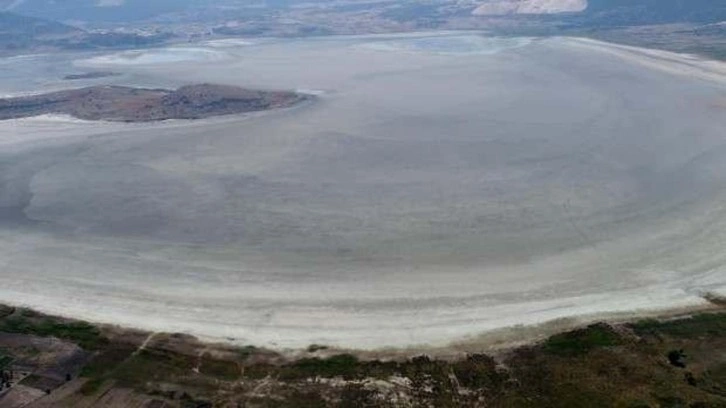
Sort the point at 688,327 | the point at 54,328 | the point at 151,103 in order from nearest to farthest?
the point at 688,327, the point at 54,328, the point at 151,103

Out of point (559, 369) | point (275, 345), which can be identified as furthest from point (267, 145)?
point (559, 369)

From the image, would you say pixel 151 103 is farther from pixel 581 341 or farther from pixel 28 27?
pixel 28 27

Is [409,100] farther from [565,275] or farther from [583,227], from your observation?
[565,275]

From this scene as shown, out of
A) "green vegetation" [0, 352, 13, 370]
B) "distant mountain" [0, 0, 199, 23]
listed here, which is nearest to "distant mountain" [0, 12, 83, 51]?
"distant mountain" [0, 0, 199, 23]

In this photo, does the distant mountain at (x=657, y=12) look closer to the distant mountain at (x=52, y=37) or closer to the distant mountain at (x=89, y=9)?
the distant mountain at (x=52, y=37)

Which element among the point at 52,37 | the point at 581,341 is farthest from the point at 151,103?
the point at 52,37

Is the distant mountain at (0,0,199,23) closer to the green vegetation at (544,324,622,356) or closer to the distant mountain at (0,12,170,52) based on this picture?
the distant mountain at (0,12,170,52)

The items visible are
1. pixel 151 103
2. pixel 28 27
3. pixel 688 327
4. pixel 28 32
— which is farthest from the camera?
pixel 28 27
